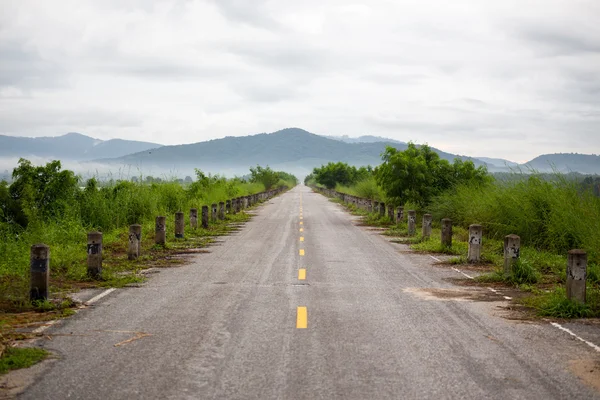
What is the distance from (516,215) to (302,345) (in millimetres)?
12949

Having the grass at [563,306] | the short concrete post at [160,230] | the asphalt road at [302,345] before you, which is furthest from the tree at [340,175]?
the grass at [563,306]

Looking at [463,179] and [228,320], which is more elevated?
[463,179]

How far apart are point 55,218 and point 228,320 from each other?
570 inches

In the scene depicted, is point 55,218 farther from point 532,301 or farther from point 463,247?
point 532,301

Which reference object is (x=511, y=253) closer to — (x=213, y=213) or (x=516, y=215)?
(x=516, y=215)

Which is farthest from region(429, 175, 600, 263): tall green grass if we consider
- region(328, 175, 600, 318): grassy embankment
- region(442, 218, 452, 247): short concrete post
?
region(442, 218, 452, 247): short concrete post

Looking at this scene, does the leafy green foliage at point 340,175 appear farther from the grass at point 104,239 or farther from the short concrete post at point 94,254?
the short concrete post at point 94,254

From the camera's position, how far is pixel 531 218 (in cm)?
1773

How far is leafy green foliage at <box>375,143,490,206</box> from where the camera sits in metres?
28.8

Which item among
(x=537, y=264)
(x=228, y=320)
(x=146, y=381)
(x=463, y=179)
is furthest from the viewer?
(x=463, y=179)

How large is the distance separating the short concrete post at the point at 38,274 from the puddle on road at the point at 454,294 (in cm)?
606

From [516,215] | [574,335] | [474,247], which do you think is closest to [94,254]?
[574,335]

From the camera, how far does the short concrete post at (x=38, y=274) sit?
946 centimetres

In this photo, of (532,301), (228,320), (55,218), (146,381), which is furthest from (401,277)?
(55,218)
